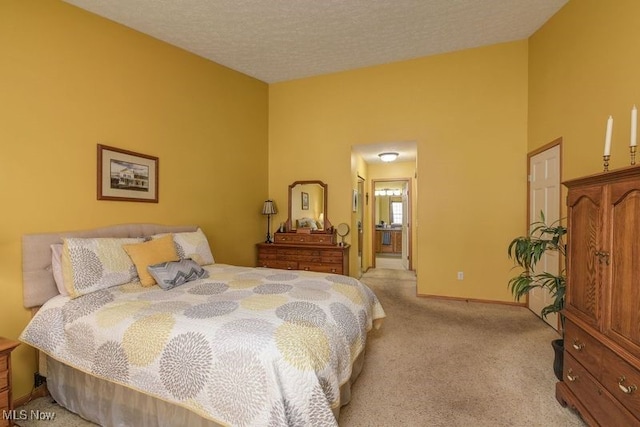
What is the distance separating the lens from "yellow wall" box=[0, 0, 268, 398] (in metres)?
2.03

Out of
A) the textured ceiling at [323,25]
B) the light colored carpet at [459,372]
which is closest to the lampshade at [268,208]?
the textured ceiling at [323,25]

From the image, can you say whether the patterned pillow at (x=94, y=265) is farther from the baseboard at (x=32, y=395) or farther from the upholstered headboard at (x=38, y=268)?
the baseboard at (x=32, y=395)

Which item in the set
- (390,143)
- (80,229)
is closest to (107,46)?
(80,229)

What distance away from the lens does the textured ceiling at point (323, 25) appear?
2.77 m

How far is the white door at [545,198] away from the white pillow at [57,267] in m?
4.29

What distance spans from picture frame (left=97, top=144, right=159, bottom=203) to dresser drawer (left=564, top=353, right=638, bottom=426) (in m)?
3.57

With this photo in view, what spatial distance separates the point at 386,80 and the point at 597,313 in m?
3.62

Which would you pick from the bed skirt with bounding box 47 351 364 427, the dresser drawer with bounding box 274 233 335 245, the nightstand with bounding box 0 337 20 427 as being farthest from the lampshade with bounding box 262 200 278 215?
the nightstand with bounding box 0 337 20 427

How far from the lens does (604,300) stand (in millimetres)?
1511

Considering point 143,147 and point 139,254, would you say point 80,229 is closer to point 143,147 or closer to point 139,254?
point 139,254

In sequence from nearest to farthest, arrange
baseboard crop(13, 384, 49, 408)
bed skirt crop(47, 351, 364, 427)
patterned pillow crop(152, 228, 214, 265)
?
bed skirt crop(47, 351, 364, 427)
baseboard crop(13, 384, 49, 408)
patterned pillow crop(152, 228, 214, 265)

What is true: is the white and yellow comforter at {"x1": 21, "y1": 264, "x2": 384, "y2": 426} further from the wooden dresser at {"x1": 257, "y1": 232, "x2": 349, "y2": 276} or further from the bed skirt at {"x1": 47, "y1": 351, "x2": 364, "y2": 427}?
the wooden dresser at {"x1": 257, "y1": 232, "x2": 349, "y2": 276}

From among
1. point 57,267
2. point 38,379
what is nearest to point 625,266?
point 57,267

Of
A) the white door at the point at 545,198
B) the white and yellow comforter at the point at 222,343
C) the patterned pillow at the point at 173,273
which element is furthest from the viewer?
the white door at the point at 545,198
